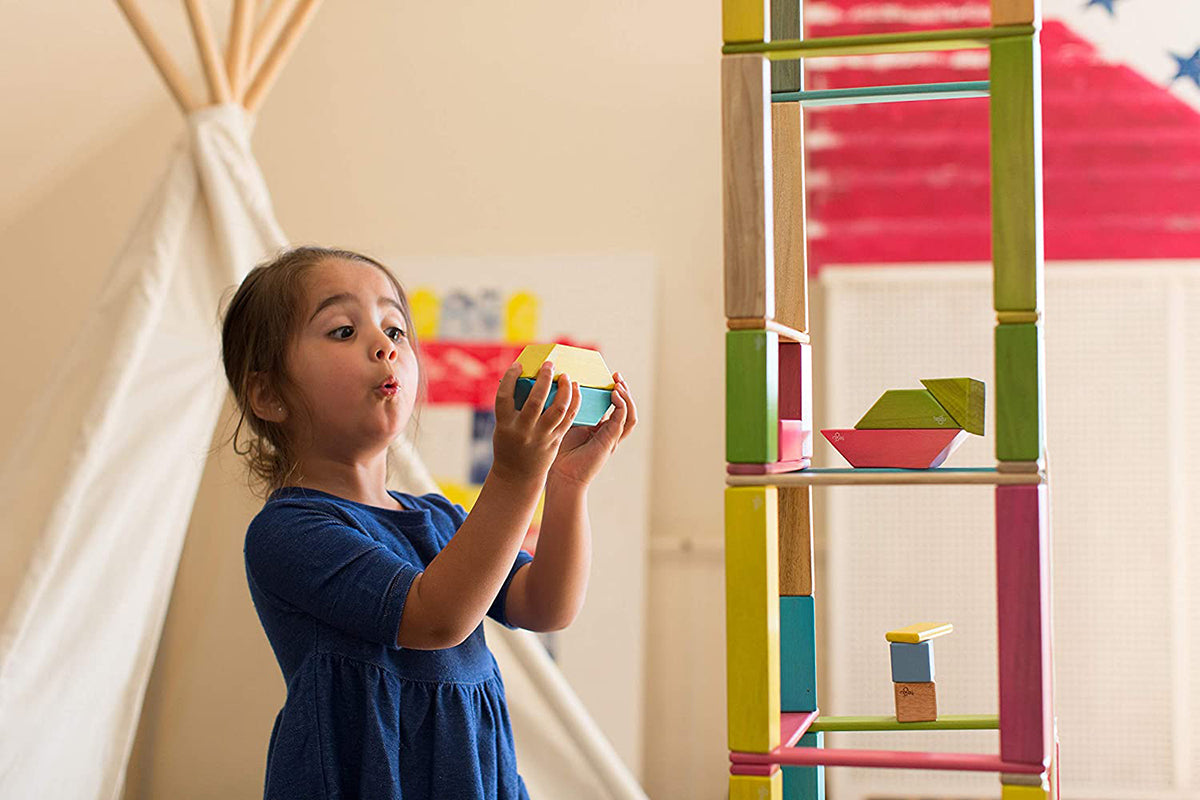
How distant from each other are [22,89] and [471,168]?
1080 millimetres

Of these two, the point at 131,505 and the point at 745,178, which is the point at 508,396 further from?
the point at 131,505

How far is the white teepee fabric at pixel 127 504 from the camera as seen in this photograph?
157 centimetres

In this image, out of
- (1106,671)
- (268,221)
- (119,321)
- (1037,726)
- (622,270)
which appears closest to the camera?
(1037,726)

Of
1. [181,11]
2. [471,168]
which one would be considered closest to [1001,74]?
[471,168]

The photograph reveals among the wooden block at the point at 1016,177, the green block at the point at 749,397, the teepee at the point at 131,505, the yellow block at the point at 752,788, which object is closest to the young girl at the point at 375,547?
the green block at the point at 749,397

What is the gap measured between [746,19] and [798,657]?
583 millimetres

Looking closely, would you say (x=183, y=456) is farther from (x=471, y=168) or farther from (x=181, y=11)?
(x=181, y=11)

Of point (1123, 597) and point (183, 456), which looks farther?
point (1123, 597)

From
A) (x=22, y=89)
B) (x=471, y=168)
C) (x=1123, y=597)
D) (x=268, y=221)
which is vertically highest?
(x=22, y=89)

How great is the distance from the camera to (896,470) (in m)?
0.96

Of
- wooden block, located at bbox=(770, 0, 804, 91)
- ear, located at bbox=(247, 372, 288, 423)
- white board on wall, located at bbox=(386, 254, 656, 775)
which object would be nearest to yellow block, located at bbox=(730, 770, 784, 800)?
ear, located at bbox=(247, 372, 288, 423)

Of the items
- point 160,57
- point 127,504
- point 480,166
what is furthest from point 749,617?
point 480,166

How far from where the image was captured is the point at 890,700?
7.93 feet

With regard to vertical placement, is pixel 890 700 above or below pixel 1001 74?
below
